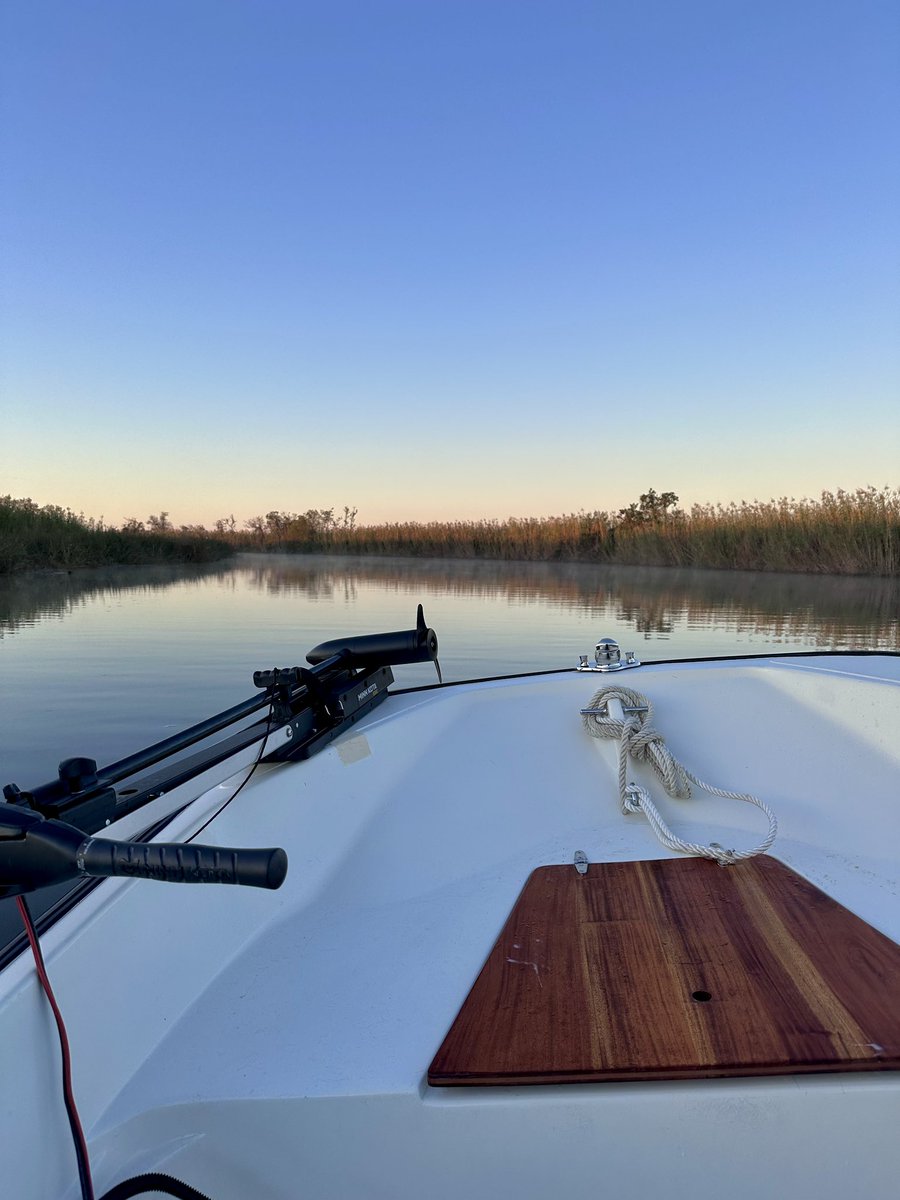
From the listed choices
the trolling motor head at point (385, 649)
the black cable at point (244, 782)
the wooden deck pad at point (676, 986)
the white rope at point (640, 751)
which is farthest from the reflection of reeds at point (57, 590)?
the wooden deck pad at point (676, 986)

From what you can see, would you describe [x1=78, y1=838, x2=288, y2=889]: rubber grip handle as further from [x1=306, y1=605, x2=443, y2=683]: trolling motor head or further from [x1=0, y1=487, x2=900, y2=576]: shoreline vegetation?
[x1=0, y1=487, x2=900, y2=576]: shoreline vegetation

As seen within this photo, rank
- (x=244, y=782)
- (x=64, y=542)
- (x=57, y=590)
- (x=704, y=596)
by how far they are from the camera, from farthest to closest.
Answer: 1. (x=64, y=542)
2. (x=57, y=590)
3. (x=704, y=596)
4. (x=244, y=782)

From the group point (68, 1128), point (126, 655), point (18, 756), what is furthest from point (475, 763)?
point (126, 655)

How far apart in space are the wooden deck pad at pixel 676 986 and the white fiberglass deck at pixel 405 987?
4cm

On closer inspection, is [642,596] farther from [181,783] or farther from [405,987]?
[181,783]

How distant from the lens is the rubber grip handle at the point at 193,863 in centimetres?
46

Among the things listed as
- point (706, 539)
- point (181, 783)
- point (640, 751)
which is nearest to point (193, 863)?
point (181, 783)

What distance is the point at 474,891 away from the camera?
4.85 ft

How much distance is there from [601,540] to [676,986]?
A: 53.4 ft

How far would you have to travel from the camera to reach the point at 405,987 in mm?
1140

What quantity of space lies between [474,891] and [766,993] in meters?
0.61

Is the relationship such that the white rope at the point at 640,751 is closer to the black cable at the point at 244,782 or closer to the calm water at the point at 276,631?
the black cable at the point at 244,782

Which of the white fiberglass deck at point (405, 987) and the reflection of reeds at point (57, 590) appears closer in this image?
the white fiberglass deck at point (405, 987)

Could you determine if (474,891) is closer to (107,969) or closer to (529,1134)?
(529,1134)
